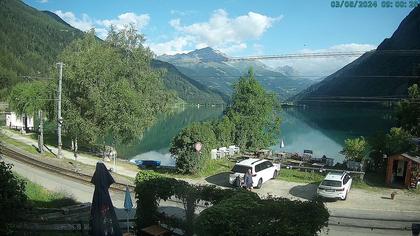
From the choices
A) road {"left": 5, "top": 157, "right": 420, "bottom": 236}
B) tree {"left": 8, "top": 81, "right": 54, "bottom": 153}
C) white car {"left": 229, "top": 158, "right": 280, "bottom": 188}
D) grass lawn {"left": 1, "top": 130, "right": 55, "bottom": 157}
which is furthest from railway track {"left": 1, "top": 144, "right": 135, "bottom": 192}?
tree {"left": 8, "top": 81, "right": 54, "bottom": 153}

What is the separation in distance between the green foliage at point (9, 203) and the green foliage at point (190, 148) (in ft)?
63.7

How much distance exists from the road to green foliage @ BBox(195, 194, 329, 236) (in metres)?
4.49

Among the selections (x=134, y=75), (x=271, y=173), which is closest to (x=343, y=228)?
(x=271, y=173)

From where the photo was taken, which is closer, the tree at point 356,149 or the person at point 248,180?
the person at point 248,180

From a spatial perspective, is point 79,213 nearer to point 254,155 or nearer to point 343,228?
point 343,228

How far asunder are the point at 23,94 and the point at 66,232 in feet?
164

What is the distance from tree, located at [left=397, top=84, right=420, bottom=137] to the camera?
39.2 meters

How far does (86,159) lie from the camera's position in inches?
1513

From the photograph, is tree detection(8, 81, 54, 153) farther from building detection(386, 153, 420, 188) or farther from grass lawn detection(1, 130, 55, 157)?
building detection(386, 153, 420, 188)

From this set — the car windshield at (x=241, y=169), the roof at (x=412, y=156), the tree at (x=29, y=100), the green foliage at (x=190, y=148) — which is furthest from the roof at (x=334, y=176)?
the tree at (x=29, y=100)

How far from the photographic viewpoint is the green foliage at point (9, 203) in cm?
1176

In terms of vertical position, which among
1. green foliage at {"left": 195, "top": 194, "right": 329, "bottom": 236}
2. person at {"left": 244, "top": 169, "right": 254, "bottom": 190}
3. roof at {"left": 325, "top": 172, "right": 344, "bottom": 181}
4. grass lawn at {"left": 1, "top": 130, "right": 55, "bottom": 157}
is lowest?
grass lawn at {"left": 1, "top": 130, "right": 55, "bottom": 157}

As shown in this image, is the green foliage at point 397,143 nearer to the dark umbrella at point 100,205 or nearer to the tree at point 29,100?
the dark umbrella at point 100,205

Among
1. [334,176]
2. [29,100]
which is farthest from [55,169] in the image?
[29,100]
